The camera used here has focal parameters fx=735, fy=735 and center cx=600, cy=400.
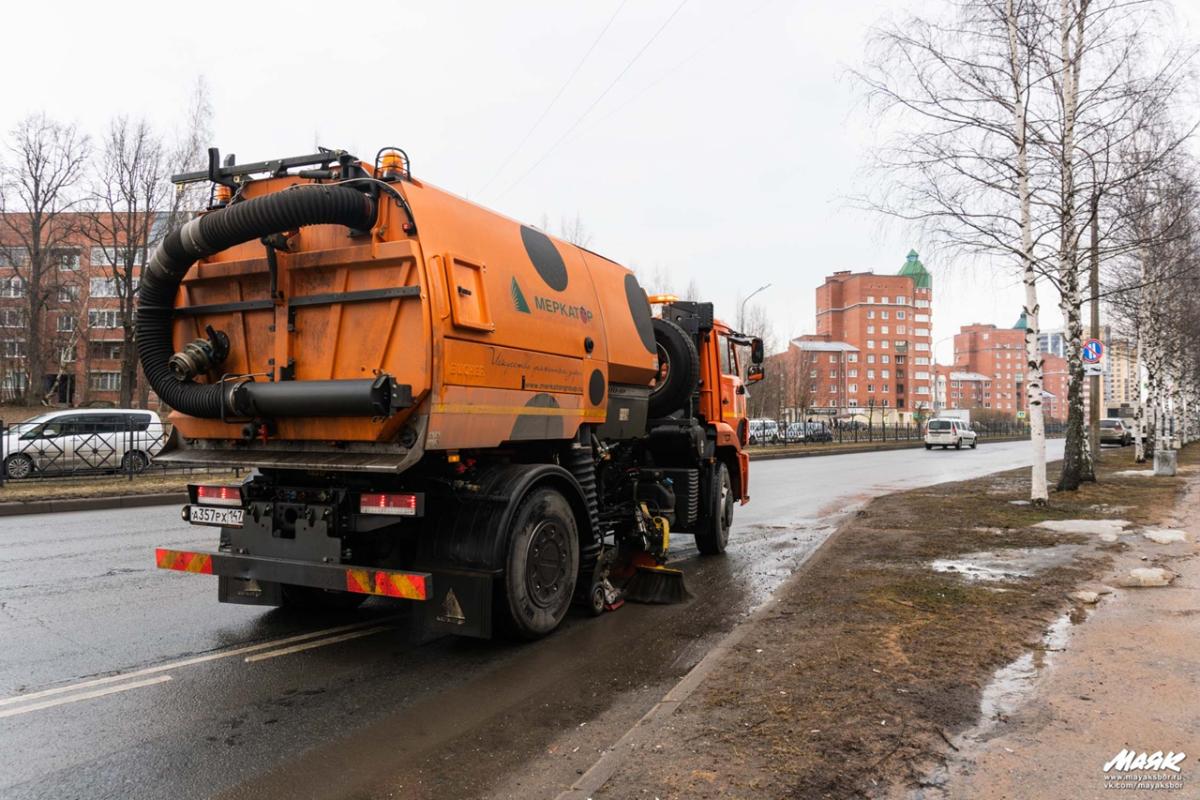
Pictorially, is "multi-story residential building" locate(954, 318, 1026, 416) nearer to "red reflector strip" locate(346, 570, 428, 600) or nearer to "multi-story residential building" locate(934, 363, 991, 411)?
"multi-story residential building" locate(934, 363, 991, 411)

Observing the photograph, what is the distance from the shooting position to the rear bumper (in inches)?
177

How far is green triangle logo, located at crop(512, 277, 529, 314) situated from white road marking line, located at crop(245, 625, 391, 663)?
8.78 feet

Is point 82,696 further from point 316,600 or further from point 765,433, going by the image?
point 765,433

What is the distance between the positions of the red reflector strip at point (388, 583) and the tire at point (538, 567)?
648 millimetres

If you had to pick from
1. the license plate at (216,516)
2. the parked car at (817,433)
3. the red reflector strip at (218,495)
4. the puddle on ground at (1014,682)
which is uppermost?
the red reflector strip at (218,495)

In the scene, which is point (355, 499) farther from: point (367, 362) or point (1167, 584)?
point (1167, 584)

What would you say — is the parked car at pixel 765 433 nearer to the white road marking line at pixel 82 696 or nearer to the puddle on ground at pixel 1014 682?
the puddle on ground at pixel 1014 682

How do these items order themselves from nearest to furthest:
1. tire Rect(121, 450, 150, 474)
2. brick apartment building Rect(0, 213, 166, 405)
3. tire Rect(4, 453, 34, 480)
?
tire Rect(4, 453, 34, 480)
tire Rect(121, 450, 150, 474)
brick apartment building Rect(0, 213, 166, 405)

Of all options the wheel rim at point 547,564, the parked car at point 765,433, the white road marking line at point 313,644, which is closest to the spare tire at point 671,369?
the wheel rim at point 547,564

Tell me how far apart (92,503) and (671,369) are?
1129 cm

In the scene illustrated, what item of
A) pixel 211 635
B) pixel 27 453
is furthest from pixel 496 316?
pixel 27 453

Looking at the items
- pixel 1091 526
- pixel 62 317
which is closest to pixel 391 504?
pixel 1091 526

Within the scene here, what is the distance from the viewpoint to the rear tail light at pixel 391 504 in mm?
4527

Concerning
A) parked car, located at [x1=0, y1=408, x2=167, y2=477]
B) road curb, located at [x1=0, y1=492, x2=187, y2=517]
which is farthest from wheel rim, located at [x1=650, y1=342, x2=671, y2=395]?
parked car, located at [x1=0, y1=408, x2=167, y2=477]
